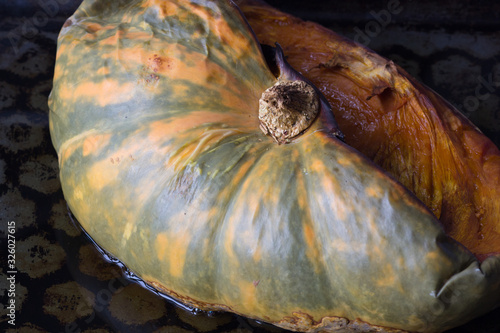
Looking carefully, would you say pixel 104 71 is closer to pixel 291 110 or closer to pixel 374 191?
pixel 291 110

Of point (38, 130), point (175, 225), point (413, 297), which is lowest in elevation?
point (38, 130)

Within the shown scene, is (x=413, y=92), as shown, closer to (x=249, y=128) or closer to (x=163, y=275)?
(x=249, y=128)

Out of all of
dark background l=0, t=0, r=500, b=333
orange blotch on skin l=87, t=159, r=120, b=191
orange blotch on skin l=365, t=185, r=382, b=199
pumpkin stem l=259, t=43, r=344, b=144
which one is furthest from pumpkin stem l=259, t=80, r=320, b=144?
dark background l=0, t=0, r=500, b=333

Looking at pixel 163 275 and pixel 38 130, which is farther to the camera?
pixel 38 130

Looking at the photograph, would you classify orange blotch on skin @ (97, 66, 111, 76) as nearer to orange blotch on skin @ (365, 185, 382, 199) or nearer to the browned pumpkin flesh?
the browned pumpkin flesh

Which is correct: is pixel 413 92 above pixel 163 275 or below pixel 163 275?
above

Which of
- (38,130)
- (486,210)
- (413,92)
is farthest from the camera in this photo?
(38,130)

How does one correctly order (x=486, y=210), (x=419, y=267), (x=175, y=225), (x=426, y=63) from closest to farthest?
(x=419, y=267), (x=175, y=225), (x=486, y=210), (x=426, y=63)

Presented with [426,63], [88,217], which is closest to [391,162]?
[88,217]
